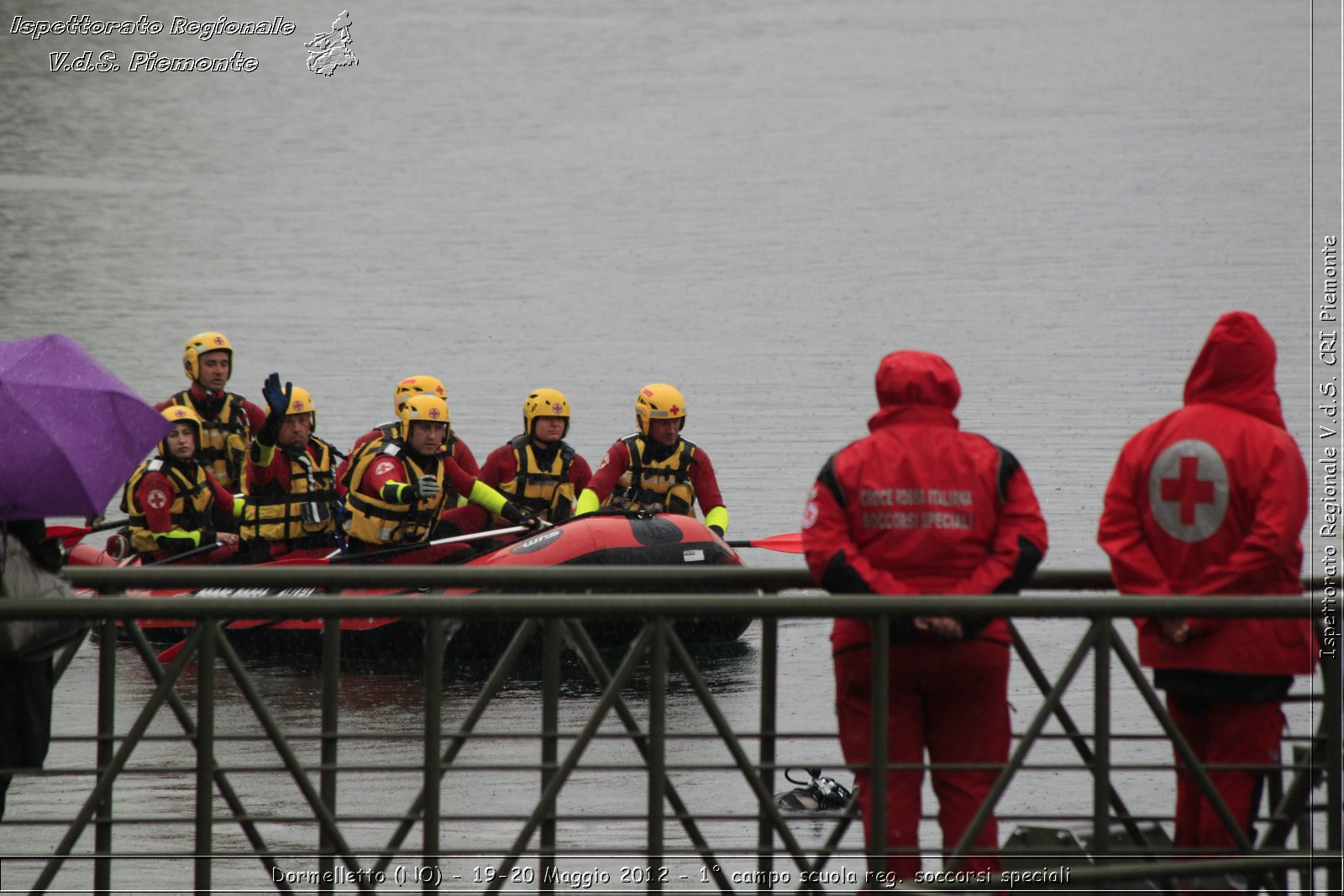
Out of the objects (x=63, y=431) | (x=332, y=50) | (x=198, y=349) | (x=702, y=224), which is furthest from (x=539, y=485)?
(x=332, y=50)

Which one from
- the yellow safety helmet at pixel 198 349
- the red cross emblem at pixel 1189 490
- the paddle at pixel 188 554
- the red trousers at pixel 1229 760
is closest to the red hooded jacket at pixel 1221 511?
the red cross emblem at pixel 1189 490

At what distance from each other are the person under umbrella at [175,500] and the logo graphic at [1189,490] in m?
9.70

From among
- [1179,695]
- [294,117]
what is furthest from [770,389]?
[294,117]

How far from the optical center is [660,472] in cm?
1511

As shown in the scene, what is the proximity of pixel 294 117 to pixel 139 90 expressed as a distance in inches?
301

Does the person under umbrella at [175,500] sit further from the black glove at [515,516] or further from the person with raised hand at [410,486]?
the black glove at [515,516]

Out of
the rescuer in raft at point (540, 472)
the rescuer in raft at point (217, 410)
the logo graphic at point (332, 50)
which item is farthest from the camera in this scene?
the logo graphic at point (332, 50)

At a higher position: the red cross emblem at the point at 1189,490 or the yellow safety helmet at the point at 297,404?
the yellow safety helmet at the point at 297,404

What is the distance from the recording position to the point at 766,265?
42906 millimetres

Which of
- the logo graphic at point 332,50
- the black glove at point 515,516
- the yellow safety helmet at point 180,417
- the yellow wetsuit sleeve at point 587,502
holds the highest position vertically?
the logo graphic at point 332,50

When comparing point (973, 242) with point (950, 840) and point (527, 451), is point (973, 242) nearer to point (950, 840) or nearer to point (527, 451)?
point (527, 451)

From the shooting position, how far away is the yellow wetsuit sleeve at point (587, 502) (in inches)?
571

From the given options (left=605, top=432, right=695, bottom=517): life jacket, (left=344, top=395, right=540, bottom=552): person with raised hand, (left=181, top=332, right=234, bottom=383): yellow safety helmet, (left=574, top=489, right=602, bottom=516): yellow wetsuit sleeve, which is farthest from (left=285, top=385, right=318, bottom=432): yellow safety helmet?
(left=605, top=432, right=695, bottom=517): life jacket

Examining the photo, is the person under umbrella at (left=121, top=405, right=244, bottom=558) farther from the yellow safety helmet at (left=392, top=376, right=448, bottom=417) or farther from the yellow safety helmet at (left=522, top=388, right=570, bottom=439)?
the yellow safety helmet at (left=522, top=388, right=570, bottom=439)
